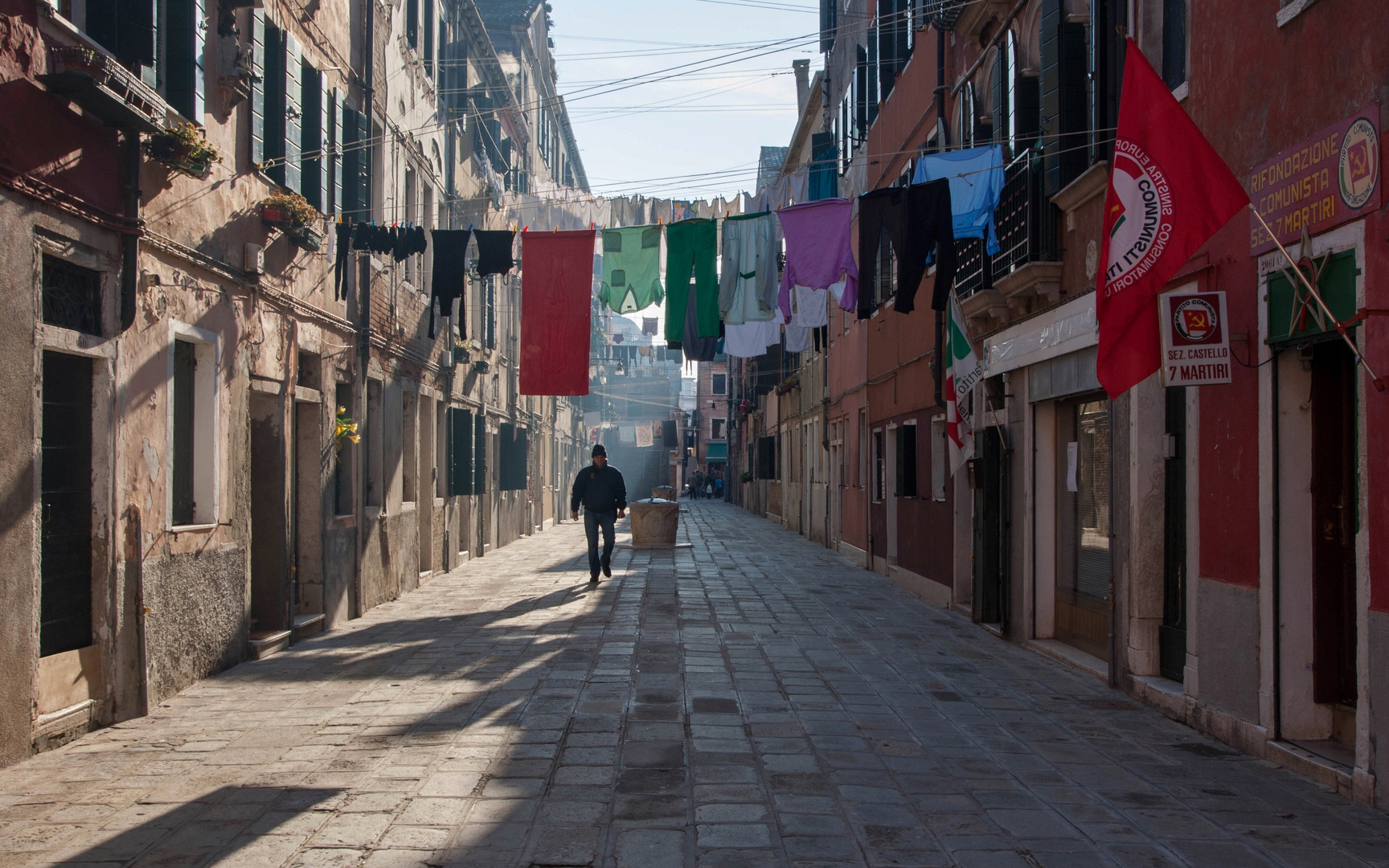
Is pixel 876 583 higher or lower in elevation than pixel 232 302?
lower

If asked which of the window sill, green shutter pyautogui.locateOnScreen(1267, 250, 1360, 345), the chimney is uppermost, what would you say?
the chimney

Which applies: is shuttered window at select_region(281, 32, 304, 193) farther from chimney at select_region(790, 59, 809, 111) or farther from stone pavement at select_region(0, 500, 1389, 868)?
chimney at select_region(790, 59, 809, 111)

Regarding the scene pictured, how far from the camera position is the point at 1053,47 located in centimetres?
943

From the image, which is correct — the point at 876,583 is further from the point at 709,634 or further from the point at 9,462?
the point at 9,462

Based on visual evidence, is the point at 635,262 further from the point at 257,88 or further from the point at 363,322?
the point at 257,88

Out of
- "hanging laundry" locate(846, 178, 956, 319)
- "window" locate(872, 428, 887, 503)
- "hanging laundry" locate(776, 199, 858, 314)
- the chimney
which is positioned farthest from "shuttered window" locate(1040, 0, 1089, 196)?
the chimney

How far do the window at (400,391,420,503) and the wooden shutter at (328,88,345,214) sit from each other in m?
4.42

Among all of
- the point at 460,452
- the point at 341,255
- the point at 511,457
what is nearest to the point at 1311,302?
the point at 341,255

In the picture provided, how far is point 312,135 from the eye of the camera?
11.1 meters

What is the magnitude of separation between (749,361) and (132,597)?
38.3 m

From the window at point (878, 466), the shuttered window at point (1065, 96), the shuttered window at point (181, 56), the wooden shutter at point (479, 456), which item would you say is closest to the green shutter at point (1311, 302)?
the shuttered window at point (1065, 96)

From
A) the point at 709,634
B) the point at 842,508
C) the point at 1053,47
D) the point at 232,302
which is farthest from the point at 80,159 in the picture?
the point at 842,508

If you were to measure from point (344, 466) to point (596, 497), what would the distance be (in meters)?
3.64

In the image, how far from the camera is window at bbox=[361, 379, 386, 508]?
46.0ft
